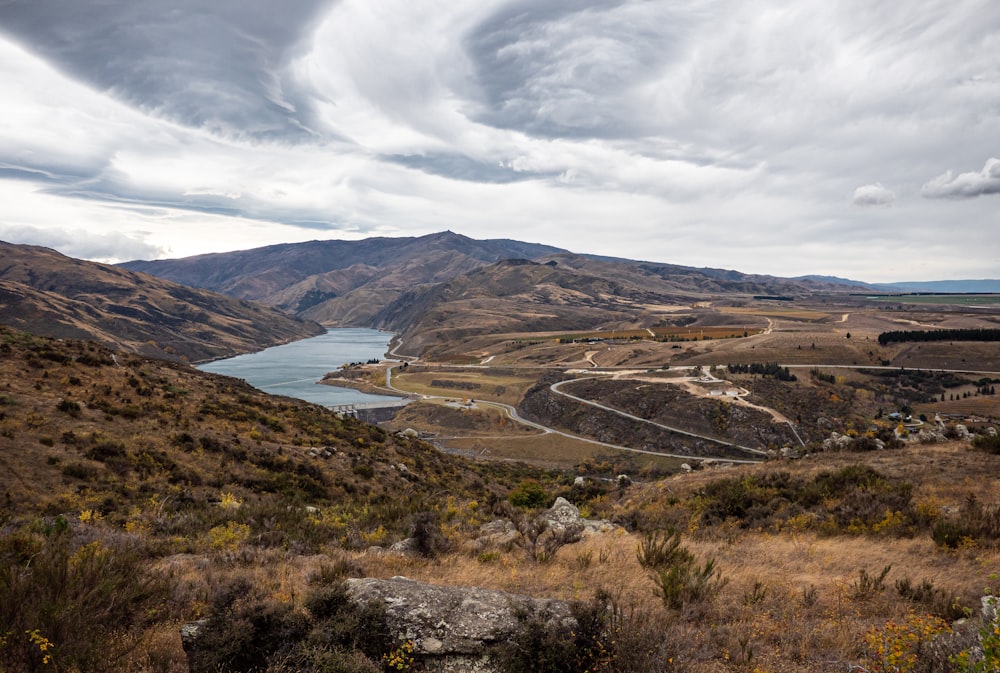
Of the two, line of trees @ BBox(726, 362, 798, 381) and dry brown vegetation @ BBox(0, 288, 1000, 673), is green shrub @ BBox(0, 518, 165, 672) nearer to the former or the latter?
dry brown vegetation @ BBox(0, 288, 1000, 673)

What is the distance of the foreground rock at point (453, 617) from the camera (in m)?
5.57

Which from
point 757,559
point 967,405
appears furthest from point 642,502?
point 967,405

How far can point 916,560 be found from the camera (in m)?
8.99

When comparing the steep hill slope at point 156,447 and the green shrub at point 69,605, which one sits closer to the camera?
the green shrub at point 69,605

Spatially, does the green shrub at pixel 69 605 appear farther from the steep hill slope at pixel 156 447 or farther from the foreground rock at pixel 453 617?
the steep hill slope at pixel 156 447

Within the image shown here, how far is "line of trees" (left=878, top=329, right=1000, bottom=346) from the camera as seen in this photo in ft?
369

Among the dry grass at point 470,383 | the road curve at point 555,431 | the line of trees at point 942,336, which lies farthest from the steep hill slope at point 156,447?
the line of trees at point 942,336

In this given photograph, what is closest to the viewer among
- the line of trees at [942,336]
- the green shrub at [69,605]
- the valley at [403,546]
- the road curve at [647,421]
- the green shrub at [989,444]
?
the green shrub at [69,605]

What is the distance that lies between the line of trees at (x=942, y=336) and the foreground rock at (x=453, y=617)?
14503 centimetres

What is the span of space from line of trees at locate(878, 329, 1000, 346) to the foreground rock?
145031mm

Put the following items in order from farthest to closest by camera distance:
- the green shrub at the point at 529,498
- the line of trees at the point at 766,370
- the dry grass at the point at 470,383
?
the dry grass at the point at 470,383, the line of trees at the point at 766,370, the green shrub at the point at 529,498

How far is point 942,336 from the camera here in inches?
Answer: 4547

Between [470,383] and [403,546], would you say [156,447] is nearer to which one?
[403,546]

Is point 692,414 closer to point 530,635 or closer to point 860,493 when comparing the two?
point 860,493
